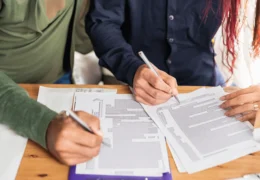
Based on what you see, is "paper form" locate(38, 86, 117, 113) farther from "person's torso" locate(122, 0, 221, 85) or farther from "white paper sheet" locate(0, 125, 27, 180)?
"person's torso" locate(122, 0, 221, 85)

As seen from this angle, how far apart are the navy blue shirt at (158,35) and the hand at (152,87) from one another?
5 cm

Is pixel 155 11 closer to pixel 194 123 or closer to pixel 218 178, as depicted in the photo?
pixel 194 123

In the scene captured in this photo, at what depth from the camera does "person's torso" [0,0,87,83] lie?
1.02 metres

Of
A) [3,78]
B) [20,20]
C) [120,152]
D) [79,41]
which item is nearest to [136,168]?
[120,152]

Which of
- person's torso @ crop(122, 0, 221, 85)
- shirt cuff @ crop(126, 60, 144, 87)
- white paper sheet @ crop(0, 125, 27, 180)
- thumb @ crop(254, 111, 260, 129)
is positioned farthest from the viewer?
person's torso @ crop(122, 0, 221, 85)

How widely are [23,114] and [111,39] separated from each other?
374 millimetres

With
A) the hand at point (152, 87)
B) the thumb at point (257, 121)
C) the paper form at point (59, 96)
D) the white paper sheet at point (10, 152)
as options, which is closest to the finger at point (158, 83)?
the hand at point (152, 87)

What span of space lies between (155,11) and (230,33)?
0.23 meters

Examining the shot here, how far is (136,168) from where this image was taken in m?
0.78

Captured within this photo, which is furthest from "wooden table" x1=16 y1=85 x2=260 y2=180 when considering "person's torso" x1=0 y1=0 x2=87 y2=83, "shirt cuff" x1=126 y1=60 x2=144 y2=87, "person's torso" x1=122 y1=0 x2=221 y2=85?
"person's torso" x1=122 y1=0 x2=221 y2=85

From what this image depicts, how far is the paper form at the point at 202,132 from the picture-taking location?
0.81m

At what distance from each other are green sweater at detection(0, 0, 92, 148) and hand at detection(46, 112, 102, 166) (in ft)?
0.11

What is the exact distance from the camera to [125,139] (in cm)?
85

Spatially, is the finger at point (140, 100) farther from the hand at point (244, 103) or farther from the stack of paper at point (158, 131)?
the hand at point (244, 103)
